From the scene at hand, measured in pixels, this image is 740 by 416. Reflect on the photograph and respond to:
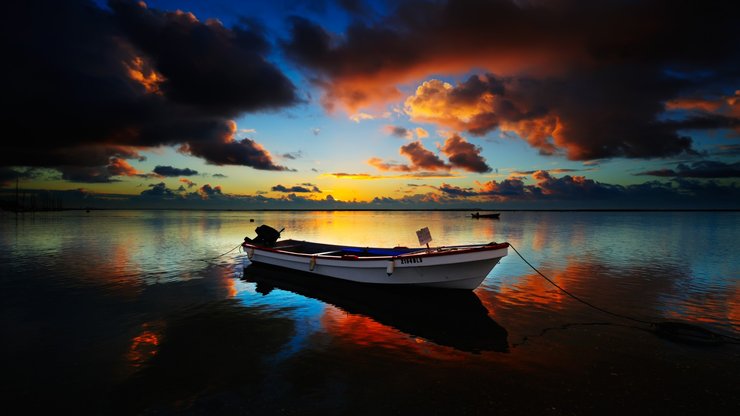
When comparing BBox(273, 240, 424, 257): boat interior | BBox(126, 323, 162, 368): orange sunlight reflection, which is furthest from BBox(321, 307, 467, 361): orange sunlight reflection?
BBox(273, 240, 424, 257): boat interior

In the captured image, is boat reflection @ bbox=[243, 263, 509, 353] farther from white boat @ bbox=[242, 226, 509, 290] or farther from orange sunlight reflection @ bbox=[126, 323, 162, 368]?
orange sunlight reflection @ bbox=[126, 323, 162, 368]

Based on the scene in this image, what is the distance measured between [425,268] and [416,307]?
184 cm

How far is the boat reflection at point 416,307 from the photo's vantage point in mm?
12312

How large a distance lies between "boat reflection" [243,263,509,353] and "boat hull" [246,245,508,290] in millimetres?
699

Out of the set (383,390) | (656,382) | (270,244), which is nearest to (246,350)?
(383,390)

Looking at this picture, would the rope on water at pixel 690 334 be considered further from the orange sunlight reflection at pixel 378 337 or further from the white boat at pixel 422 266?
the orange sunlight reflection at pixel 378 337

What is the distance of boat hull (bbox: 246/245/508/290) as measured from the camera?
52.2 ft

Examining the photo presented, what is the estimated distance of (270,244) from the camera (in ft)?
88.8

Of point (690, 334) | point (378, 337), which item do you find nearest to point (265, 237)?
point (378, 337)

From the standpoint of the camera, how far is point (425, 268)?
16.8 meters

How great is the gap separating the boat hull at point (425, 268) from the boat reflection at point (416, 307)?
70cm

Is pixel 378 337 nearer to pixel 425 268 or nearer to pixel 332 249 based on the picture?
pixel 425 268

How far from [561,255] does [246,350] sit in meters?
30.9

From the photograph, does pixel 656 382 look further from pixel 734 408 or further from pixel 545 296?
pixel 545 296
